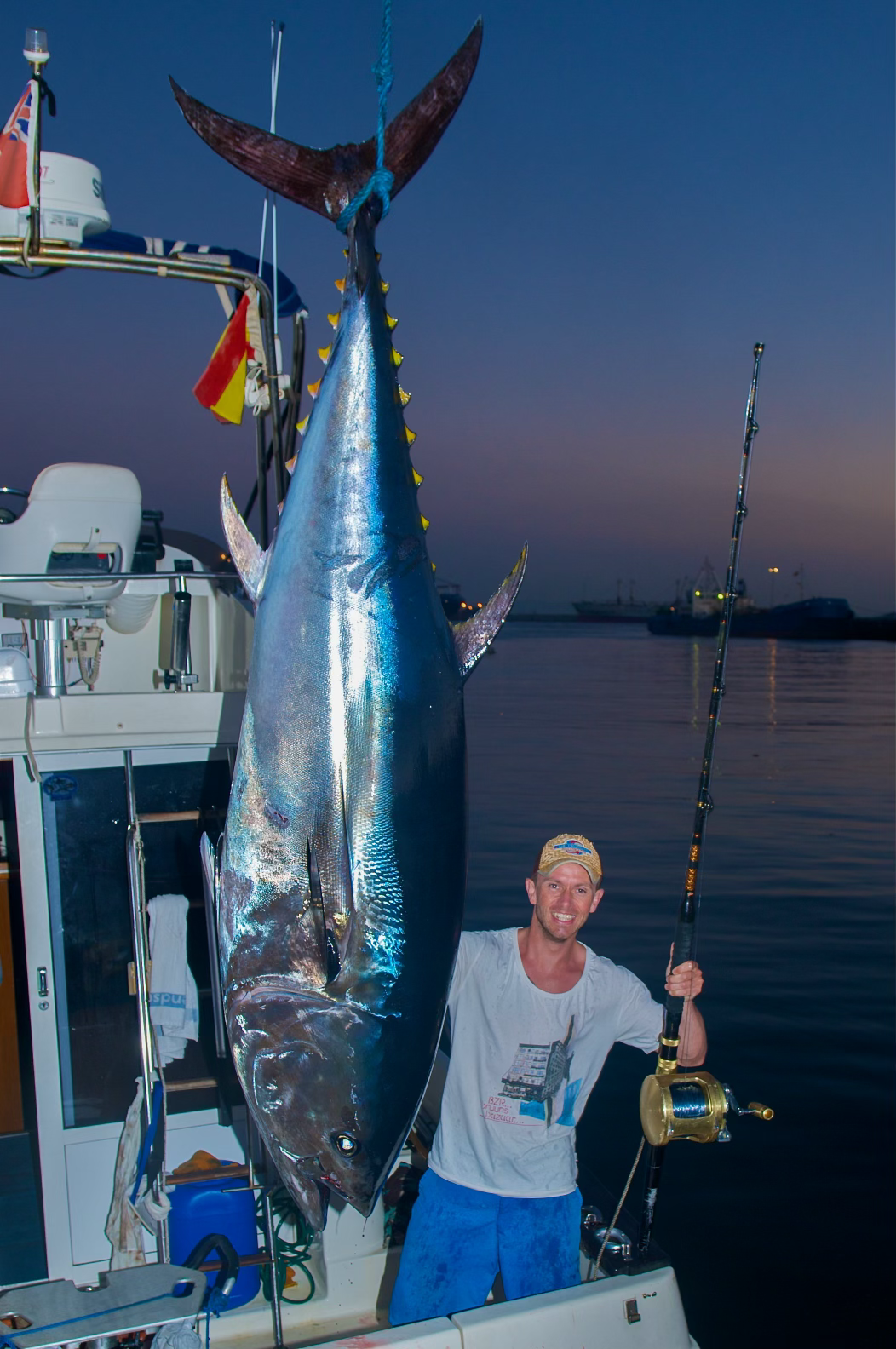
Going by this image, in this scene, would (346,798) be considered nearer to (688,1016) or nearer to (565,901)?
(565,901)

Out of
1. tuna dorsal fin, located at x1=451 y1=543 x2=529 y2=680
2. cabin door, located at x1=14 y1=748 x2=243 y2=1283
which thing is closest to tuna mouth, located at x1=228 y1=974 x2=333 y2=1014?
tuna dorsal fin, located at x1=451 y1=543 x2=529 y2=680

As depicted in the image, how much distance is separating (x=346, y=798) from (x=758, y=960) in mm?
8446

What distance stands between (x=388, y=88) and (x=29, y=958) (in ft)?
9.52

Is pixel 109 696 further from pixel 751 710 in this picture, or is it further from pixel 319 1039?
pixel 751 710

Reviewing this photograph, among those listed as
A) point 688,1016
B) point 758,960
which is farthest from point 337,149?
point 758,960

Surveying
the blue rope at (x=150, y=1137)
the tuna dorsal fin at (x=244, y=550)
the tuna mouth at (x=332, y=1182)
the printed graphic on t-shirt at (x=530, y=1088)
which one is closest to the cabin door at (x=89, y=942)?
the blue rope at (x=150, y=1137)

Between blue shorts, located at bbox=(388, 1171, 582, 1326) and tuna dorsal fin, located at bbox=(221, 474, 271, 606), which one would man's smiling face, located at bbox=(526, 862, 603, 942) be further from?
tuna dorsal fin, located at bbox=(221, 474, 271, 606)

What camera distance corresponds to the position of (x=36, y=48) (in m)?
2.89

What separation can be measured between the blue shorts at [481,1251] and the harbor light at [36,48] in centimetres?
336

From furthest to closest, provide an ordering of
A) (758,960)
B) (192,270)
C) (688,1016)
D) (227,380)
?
(758,960)
(227,380)
(192,270)
(688,1016)

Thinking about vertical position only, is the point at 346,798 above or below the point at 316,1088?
above

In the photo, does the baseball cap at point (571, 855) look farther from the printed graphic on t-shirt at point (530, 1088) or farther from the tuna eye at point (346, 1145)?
the tuna eye at point (346, 1145)

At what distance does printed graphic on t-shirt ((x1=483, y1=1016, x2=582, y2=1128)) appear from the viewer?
108 inches

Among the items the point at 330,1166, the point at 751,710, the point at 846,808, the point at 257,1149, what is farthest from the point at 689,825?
the point at 751,710
